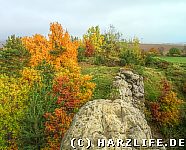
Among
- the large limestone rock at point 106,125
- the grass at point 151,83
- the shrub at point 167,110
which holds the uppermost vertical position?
the large limestone rock at point 106,125

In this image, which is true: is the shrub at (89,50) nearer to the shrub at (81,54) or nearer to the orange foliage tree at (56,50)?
the shrub at (81,54)

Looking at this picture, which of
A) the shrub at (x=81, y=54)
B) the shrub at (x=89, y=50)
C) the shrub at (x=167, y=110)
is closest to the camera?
the shrub at (x=167, y=110)

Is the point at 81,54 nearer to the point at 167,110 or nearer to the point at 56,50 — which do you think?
the point at 56,50

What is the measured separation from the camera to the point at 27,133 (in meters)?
26.6

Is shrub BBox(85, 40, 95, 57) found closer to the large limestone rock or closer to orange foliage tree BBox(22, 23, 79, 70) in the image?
orange foliage tree BBox(22, 23, 79, 70)

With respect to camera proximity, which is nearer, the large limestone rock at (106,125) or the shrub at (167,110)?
the large limestone rock at (106,125)

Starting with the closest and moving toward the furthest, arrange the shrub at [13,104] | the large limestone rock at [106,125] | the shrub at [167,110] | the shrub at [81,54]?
the large limestone rock at [106,125] < the shrub at [13,104] < the shrub at [167,110] < the shrub at [81,54]

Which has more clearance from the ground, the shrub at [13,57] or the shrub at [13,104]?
the shrub at [13,57]

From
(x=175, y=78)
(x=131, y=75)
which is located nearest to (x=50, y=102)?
(x=131, y=75)

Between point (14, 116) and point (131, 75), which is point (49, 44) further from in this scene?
point (14, 116)

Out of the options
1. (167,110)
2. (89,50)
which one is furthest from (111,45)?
(167,110)

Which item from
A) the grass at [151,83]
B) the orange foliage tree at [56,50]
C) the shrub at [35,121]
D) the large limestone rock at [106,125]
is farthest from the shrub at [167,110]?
the large limestone rock at [106,125]

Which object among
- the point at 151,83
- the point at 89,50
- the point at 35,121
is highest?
the point at 89,50

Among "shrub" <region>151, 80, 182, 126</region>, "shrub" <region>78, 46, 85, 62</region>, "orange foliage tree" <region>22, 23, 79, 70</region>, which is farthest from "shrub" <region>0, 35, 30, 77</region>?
"shrub" <region>151, 80, 182, 126</region>
